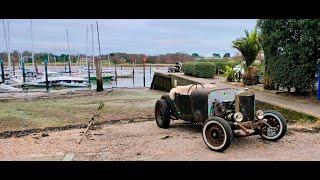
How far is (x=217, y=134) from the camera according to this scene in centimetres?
706

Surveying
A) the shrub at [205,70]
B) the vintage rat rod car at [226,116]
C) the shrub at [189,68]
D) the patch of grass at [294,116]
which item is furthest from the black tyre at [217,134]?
the shrub at [189,68]

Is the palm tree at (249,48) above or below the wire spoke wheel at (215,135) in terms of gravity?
above

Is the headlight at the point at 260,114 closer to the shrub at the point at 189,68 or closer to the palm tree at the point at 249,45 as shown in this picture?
the palm tree at the point at 249,45

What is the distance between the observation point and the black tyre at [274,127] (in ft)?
25.4

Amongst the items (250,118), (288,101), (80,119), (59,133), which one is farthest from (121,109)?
(250,118)

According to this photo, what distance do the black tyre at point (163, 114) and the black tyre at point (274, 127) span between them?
2514 millimetres

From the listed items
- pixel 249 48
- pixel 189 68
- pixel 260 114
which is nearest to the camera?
pixel 260 114

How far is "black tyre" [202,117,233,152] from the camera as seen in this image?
682 centimetres

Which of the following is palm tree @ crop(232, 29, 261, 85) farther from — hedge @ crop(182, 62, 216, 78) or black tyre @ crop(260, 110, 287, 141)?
black tyre @ crop(260, 110, 287, 141)

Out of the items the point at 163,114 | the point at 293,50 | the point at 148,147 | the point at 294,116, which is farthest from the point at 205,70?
the point at 148,147

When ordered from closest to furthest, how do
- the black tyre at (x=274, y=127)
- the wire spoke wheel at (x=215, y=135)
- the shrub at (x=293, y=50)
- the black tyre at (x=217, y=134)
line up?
1. the black tyre at (x=217, y=134)
2. the wire spoke wheel at (x=215, y=135)
3. the black tyre at (x=274, y=127)
4. the shrub at (x=293, y=50)

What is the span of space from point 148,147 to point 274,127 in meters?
2.65

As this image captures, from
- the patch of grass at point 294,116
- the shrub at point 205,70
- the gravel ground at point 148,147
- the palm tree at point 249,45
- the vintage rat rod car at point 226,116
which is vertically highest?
the palm tree at point 249,45

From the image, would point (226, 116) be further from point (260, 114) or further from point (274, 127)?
point (274, 127)
